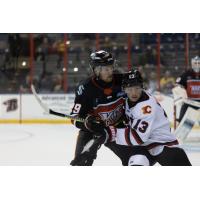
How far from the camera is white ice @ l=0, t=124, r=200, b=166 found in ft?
9.89

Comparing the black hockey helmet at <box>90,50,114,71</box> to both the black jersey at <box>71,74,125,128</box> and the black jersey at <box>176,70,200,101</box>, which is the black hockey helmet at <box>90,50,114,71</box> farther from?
the black jersey at <box>176,70,200,101</box>

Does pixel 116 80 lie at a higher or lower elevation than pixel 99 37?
lower

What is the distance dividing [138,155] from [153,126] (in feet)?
0.56

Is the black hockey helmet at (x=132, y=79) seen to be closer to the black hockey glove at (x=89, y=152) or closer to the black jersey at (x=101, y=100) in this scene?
the black jersey at (x=101, y=100)

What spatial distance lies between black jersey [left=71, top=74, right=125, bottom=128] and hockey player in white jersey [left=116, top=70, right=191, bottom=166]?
80mm

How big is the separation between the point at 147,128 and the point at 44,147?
1.64 meters

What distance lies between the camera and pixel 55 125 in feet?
15.5

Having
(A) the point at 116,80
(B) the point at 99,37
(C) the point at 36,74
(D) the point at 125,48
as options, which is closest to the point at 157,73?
(D) the point at 125,48

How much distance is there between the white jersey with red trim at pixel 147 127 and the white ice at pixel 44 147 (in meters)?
0.54

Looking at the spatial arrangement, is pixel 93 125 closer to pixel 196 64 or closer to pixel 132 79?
pixel 132 79

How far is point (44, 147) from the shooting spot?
12.1ft

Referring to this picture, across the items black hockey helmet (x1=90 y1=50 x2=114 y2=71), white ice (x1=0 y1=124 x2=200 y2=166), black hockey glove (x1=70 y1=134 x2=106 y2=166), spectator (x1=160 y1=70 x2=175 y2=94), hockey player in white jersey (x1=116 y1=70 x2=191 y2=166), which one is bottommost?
white ice (x1=0 y1=124 x2=200 y2=166)

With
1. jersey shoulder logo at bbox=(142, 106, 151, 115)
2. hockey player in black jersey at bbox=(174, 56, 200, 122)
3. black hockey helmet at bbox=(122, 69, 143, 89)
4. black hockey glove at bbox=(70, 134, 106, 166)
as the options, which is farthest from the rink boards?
jersey shoulder logo at bbox=(142, 106, 151, 115)

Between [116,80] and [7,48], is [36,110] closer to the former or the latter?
[7,48]
